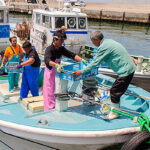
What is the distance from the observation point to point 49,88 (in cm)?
446

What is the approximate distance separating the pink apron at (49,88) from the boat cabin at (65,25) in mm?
6642

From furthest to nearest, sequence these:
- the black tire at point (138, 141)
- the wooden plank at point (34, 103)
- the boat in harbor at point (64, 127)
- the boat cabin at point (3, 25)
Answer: the boat cabin at point (3, 25) → the wooden plank at point (34, 103) → the boat in harbor at point (64, 127) → the black tire at point (138, 141)

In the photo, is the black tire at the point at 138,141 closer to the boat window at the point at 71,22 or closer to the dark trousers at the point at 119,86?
the dark trousers at the point at 119,86

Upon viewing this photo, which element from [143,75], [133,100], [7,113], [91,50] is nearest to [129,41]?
[91,50]

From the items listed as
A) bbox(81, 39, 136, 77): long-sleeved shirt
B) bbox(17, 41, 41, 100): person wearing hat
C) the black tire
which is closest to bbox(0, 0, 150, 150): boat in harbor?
the black tire

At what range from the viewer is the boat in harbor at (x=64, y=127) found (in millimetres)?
3691

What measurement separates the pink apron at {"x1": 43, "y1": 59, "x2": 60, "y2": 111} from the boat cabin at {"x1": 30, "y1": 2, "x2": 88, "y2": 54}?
664 cm

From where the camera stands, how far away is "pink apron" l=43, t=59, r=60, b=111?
4.43 meters

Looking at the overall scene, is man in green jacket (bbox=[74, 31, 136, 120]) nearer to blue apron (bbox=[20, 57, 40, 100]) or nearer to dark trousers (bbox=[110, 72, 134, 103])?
dark trousers (bbox=[110, 72, 134, 103])

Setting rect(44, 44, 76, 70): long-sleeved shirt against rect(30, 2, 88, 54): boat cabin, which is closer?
rect(44, 44, 76, 70): long-sleeved shirt

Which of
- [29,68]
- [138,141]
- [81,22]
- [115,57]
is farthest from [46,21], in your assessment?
[138,141]

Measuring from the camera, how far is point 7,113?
177 inches

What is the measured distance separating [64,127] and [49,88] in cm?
94

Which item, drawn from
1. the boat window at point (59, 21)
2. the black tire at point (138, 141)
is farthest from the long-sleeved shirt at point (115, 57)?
the boat window at point (59, 21)
